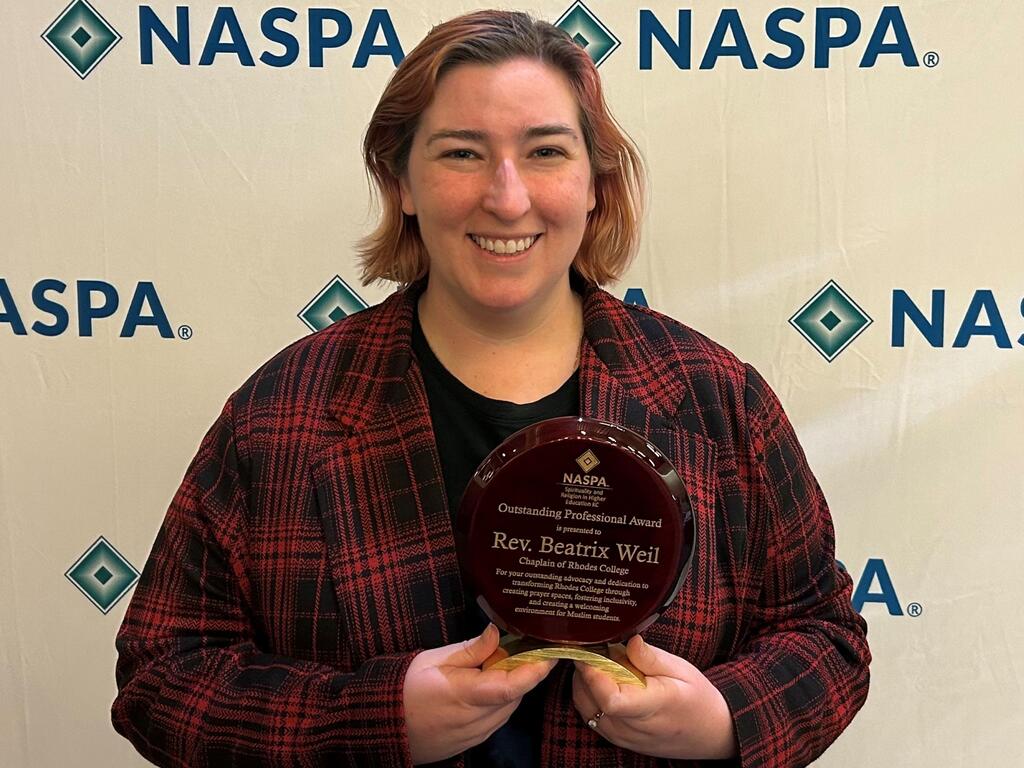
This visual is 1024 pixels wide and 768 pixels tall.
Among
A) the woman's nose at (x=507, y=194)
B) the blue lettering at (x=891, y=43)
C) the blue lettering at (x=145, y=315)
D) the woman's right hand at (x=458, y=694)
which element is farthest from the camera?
the blue lettering at (x=145, y=315)

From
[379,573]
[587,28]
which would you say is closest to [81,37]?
[587,28]

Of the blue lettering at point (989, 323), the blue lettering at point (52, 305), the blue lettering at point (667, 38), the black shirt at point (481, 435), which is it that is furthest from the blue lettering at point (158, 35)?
the blue lettering at point (989, 323)

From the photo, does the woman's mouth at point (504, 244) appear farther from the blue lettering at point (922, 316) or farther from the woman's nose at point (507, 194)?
the blue lettering at point (922, 316)

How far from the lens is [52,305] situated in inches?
71.9

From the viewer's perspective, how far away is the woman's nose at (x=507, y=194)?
1.11 meters

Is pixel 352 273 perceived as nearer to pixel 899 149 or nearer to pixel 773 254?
pixel 773 254

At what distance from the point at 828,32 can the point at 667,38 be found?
24cm

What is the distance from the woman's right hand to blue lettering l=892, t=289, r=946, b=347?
0.98 m

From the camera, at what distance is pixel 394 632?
1144 millimetres

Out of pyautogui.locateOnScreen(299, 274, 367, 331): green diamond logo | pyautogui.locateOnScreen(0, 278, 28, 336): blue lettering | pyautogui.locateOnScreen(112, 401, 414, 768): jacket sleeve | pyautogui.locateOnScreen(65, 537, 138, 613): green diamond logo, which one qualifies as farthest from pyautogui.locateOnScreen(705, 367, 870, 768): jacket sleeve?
pyautogui.locateOnScreen(0, 278, 28, 336): blue lettering

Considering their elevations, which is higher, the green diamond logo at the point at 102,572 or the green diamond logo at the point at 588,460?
the green diamond logo at the point at 588,460

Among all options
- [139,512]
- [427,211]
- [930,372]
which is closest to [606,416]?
[427,211]

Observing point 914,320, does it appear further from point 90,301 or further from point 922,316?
point 90,301

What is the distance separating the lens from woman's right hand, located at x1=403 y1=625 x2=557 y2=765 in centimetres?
100
